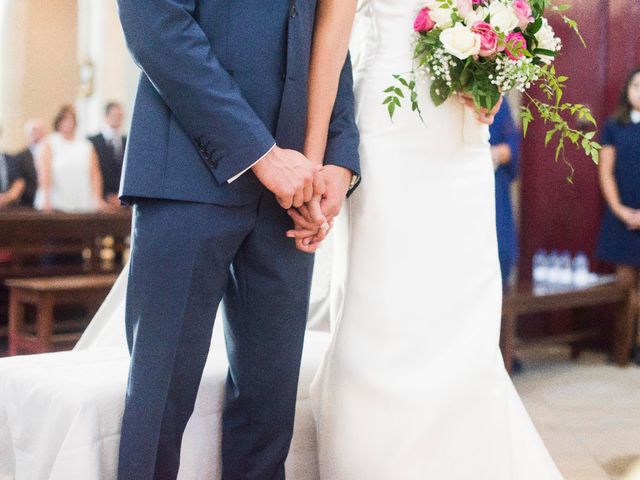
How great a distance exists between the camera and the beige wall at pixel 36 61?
11.6 metres

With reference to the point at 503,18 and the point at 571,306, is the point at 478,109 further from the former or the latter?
the point at 571,306

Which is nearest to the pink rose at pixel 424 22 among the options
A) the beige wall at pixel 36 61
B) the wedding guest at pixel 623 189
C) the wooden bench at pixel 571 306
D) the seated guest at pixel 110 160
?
the wooden bench at pixel 571 306

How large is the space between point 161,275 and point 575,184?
15.0 feet

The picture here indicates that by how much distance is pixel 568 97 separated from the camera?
5758 millimetres

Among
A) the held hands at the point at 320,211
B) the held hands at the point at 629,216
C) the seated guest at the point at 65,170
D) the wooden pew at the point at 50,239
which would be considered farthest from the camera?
the seated guest at the point at 65,170

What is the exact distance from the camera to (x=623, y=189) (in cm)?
516

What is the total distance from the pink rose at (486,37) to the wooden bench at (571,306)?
262 cm

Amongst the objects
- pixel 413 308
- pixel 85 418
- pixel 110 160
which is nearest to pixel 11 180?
pixel 110 160

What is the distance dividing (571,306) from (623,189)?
79 centimetres

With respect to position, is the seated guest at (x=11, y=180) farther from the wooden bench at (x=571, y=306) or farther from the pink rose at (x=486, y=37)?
the pink rose at (x=486, y=37)

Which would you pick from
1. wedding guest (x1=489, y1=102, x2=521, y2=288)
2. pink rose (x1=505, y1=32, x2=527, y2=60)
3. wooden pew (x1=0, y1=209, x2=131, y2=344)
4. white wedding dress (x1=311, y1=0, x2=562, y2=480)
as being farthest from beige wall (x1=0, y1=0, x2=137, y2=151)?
pink rose (x1=505, y1=32, x2=527, y2=60)

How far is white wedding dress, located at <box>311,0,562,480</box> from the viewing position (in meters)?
2.02

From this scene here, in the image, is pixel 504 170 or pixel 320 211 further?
pixel 504 170

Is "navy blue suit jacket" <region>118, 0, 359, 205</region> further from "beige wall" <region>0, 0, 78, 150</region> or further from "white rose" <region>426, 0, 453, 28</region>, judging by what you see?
"beige wall" <region>0, 0, 78, 150</region>
